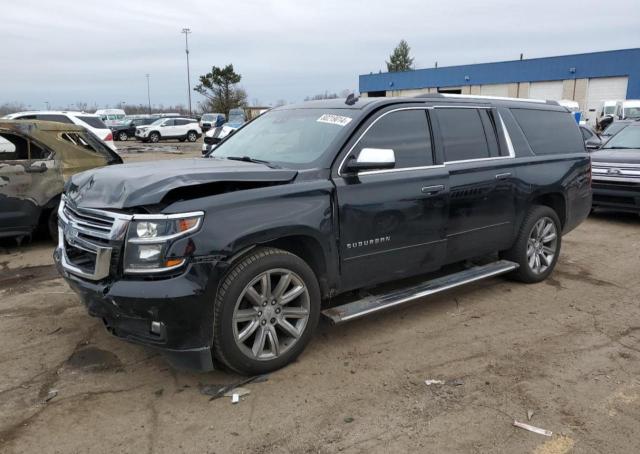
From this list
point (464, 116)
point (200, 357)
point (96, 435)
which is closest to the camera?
point (96, 435)

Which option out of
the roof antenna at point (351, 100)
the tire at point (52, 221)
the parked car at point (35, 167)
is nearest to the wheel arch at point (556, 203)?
the roof antenna at point (351, 100)

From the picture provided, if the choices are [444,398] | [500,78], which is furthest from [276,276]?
[500,78]

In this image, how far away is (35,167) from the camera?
6.85m

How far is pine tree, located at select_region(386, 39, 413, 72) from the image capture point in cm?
9031

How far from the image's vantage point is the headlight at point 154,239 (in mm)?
3148

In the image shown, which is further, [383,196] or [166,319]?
[383,196]

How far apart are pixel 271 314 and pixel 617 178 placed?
764 centimetres

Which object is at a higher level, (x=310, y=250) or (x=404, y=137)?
(x=404, y=137)

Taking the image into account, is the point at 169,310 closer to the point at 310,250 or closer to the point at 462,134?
the point at 310,250

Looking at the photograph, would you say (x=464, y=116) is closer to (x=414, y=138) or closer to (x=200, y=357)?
(x=414, y=138)

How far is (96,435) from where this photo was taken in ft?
9.85

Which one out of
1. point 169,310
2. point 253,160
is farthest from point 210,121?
point 169,310

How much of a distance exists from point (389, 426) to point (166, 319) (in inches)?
57.5

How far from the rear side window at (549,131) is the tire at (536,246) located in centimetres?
68
